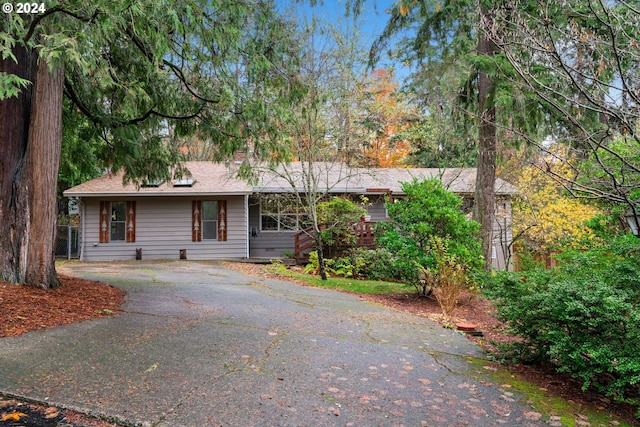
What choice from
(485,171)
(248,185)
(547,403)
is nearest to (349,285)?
(485,171)

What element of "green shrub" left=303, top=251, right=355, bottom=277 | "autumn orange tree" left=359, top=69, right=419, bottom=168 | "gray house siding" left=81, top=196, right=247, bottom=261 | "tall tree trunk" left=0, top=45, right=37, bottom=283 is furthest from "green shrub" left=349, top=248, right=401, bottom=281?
"autumn orange tree" left=359, top=69, right=419, bottom=168

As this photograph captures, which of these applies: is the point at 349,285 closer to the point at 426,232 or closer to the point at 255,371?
the point at 426,232

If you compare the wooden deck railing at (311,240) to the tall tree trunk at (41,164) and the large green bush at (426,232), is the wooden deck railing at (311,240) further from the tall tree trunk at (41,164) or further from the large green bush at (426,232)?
the tall tree trunk at (41,164)

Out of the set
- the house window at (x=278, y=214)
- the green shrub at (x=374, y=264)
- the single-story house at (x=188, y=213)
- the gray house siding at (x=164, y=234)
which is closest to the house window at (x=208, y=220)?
the single-story house at (x=188, y=213)

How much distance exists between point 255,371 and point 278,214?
12.7m

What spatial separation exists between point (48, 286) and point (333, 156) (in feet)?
29.1

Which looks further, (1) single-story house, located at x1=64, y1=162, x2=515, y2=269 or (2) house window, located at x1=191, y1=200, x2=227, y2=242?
(2) house window, located at x1=191, y1=200, x2=227, y2=242

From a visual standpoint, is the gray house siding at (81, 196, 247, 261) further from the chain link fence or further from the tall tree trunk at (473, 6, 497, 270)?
the tall tree trunk at (473, 6, 497, 270)

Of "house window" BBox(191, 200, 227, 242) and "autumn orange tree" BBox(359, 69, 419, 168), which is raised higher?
"autumn orange tree" BBox(359, 69, 419, 168)

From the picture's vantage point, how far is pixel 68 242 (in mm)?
16109

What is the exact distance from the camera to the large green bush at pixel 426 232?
28.6 feet

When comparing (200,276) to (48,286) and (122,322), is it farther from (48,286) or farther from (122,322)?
(122,322)

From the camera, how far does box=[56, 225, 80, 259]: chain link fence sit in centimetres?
1598

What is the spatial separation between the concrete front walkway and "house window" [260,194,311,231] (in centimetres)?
986
